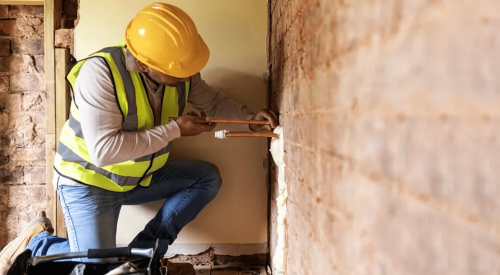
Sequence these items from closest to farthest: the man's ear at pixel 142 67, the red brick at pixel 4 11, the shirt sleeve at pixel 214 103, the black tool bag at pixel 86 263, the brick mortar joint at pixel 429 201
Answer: the brick mortar joint at pixel 429 201, the black tool bag at pixel 86 263, the man's ear at pixel 142 67, the shirt sleeve at pixel 214 103, the red brick at pixel 4 11

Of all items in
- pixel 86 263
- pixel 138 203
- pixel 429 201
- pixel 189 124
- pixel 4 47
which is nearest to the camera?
pixel 429 201

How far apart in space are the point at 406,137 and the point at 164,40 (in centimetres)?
124

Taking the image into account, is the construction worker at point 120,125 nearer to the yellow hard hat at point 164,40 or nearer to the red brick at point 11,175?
the yellow hard hat at point 164,40

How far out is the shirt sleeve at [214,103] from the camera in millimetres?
1956

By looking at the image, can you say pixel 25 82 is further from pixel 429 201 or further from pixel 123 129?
pixel 429 201

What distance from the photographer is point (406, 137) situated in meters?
0.47

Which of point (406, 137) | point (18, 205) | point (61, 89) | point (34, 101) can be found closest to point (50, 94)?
point (61, 89)

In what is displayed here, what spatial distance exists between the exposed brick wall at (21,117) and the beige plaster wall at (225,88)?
371 millimetres

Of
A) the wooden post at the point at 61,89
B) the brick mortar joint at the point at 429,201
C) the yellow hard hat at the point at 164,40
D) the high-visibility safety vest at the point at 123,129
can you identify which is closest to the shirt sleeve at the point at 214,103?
the high-visibility safety vest at the point at 123,129

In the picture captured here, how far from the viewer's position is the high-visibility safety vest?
1538mm

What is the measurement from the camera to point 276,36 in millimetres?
1756

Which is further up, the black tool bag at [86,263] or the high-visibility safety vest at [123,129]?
the high-visibility safety vest at [123,129]

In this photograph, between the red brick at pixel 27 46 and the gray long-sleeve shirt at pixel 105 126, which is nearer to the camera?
the gray long-sleeve shirt at pixel 105 126

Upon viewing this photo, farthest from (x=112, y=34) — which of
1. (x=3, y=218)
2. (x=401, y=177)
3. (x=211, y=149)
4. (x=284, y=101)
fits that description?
(x=401, y=177)
